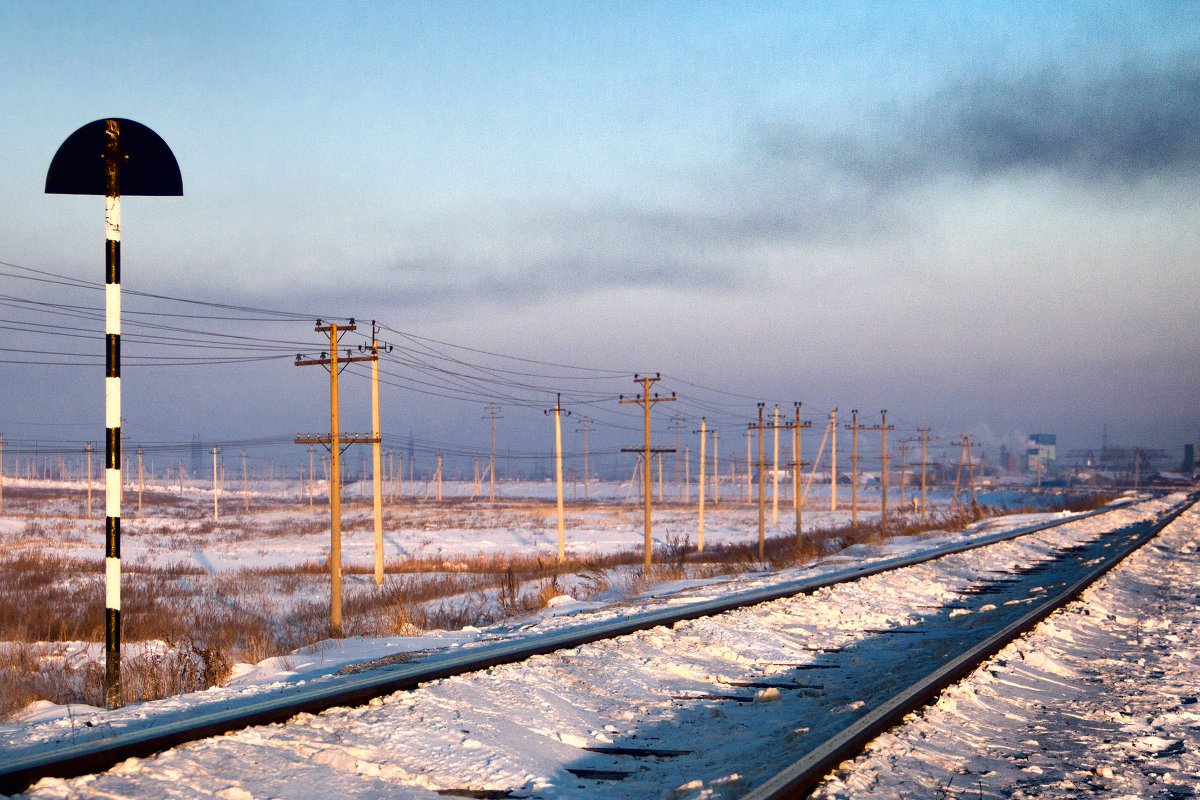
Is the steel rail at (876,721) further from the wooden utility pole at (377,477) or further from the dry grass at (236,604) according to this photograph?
the wooden utility pole at (377,477)

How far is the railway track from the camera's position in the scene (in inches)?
213

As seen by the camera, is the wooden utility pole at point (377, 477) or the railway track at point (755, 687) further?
the wooden utility pole at point (377, 477)

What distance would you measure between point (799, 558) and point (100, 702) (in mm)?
22898

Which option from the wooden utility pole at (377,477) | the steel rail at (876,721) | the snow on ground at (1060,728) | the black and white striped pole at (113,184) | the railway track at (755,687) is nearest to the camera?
the steel rail at (876,721)

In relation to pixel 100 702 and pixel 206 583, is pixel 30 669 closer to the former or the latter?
pixel 100 702

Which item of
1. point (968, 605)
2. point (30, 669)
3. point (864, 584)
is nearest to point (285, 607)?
point (30, 669)

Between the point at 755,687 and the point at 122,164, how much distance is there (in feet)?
27.2

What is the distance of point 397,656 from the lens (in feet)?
32.1

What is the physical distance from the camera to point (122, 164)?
9250 mm

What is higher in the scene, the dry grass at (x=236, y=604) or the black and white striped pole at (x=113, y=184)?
the black and white striped pole at (x=113, y=184)

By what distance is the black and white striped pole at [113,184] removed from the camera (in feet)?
29.1

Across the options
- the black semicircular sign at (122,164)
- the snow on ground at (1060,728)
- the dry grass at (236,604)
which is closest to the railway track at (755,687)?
→ the snow on ground at (1060,728)

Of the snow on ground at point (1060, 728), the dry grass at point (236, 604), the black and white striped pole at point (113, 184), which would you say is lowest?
the dry grass at point (236, 604)

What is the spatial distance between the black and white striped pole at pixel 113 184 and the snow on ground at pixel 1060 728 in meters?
7.24
